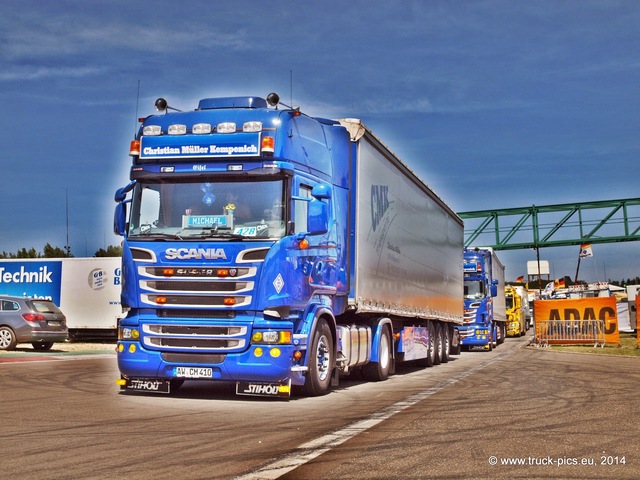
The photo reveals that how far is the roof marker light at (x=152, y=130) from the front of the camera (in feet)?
39.5

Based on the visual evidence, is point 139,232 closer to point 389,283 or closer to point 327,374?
point 327,374

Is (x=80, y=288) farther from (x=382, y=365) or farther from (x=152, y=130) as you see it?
(x=152, y=130)

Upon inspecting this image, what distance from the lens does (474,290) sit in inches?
1375

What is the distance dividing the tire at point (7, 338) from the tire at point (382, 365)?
12.5m

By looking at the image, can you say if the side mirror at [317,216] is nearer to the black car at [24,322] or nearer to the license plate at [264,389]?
the license plate at [264,389]

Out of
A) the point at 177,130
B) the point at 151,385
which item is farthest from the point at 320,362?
the point at 177,130

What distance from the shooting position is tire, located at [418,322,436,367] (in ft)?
71.8

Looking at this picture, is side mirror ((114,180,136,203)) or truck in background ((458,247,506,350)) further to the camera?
truck in background ((458,247,506,350))

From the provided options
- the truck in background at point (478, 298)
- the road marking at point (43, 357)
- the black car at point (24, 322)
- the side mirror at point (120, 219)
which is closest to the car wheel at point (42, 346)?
the black car at point (24, 322)

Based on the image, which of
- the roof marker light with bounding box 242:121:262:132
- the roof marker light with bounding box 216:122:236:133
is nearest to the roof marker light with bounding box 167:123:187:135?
the roof marker light with bounding box 216:122:236:133

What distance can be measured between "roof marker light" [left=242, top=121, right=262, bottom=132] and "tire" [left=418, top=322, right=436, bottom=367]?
11157 millimetres

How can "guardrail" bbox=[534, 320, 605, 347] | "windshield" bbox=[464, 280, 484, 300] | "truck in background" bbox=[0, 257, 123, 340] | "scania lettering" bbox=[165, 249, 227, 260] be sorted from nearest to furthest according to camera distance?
1. "scania lettering" bbox=[165, 249, 227, 260]
2. "guardrail" bbox=[534, 320, 605, 347]
3. "truck in background" bbox=[0, 257, 123, 340]
4. "windshield" bbox=[464, 280, 484, 300]

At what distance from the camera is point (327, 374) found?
41.4 ft

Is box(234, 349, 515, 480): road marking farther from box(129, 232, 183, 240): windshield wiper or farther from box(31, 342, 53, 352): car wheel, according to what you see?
box(31, 342, 53, 352): car wheel
